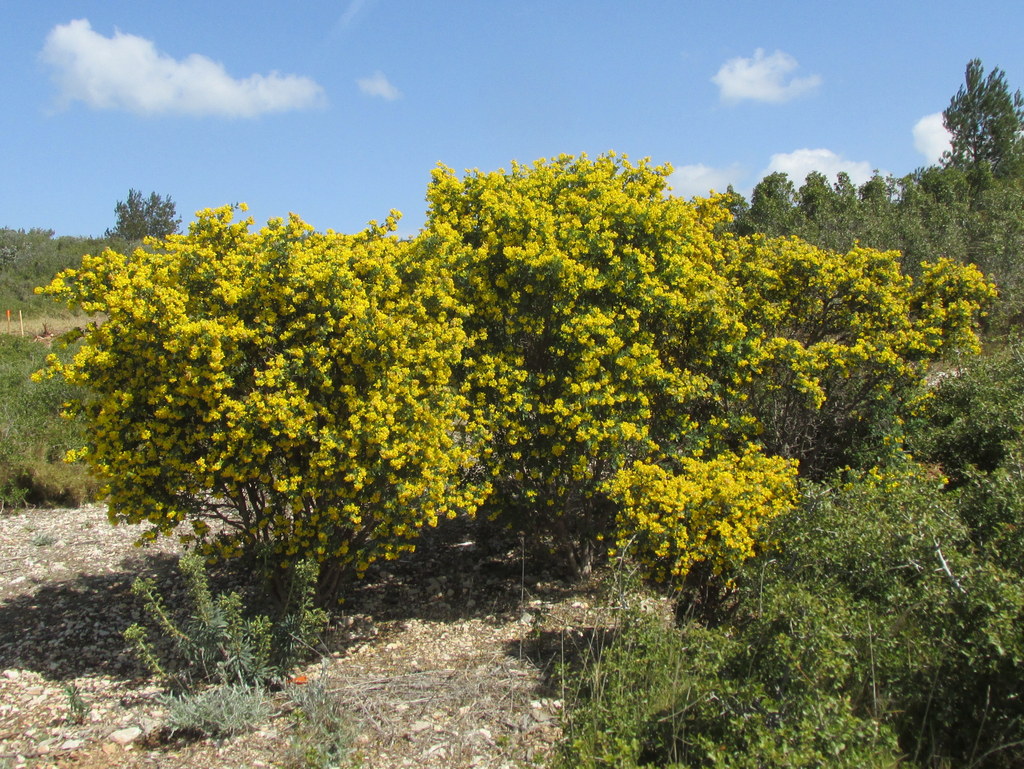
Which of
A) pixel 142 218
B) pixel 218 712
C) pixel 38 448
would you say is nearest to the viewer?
pixel 218 712

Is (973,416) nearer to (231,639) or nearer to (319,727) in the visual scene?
(319,727)

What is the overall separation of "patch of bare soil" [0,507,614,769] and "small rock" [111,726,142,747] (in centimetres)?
1

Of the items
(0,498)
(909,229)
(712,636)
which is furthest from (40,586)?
(909,229)

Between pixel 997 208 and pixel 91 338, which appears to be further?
pixel 997 208

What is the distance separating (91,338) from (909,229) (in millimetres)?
15674

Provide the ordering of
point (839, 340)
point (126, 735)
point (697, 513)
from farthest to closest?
point (839, 340) → point (697, 513) → point (126, 735)

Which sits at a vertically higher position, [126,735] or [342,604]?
[342,604]

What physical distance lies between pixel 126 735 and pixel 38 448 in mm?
7438

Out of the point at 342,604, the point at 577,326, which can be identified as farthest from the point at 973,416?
the point at 342,604

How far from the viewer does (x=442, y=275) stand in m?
5.99

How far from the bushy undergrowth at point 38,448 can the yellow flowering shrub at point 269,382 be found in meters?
5.58

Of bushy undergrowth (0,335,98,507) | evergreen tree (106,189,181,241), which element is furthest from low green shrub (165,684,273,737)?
evergreen tree (106,189,181,241)

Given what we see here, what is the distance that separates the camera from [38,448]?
36.0 feet

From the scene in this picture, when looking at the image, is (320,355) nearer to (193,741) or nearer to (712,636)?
(193,741)
